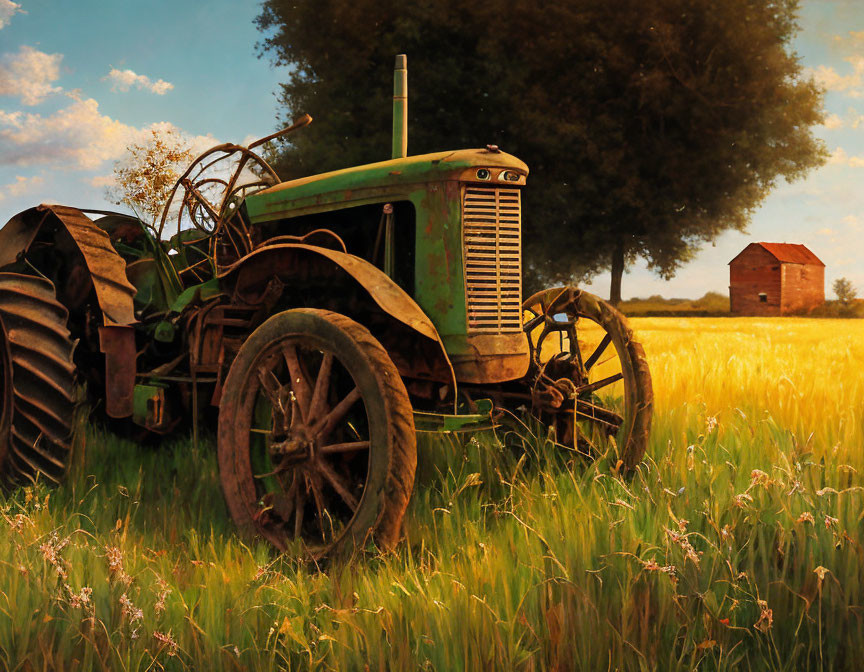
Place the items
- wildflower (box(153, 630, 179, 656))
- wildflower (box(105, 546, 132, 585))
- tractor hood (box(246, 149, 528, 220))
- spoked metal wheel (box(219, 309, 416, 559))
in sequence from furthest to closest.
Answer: tractor hood (box(246, 149, 528, 220)), spoked metal wheel (box(219, 309, 416, 559)), wildflower (box(105, 546, 132, 585)), wildflower (box(153, 630, 179, 656))

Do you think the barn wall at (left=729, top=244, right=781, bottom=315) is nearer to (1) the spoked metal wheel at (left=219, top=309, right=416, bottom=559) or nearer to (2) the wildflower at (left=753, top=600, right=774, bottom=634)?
(1) the spoked metal wheel at (left=219, top=309, right=416, bottom=559)

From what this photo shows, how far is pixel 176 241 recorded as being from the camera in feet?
16.7

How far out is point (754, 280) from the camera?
131 ft

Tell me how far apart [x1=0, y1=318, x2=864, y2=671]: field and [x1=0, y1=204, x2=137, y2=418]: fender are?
2.20 ft

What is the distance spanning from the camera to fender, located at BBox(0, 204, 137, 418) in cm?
392

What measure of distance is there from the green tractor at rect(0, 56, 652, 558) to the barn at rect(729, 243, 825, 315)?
37217 mm

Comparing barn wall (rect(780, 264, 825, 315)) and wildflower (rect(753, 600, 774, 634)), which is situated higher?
barn wall (rect(780, 264, 825, 315))

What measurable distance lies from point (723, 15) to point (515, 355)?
54.5 ft

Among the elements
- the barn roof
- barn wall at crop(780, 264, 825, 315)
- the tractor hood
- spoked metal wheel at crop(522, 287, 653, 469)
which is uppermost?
the barn roof

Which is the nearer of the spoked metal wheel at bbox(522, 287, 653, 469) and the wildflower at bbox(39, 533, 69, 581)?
the wildflower at bbox(39, 533, 69, 581)

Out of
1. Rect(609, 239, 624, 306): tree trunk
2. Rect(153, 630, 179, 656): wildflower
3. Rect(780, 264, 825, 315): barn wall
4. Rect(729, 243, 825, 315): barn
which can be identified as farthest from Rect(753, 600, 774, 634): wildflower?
Rect(780, 264, 825, 315): barn wall

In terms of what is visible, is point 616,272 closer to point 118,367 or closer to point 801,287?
point 118,367

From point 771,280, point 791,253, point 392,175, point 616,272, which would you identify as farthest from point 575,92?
point 791,253

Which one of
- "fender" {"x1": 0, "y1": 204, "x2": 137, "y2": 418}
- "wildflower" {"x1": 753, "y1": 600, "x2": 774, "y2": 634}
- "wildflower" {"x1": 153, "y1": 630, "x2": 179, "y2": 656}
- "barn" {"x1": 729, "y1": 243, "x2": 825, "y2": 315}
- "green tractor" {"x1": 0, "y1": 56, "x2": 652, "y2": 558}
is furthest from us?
"barn" {"x1": 729, "y1": 243, "x2": 825, "y2": 315}
